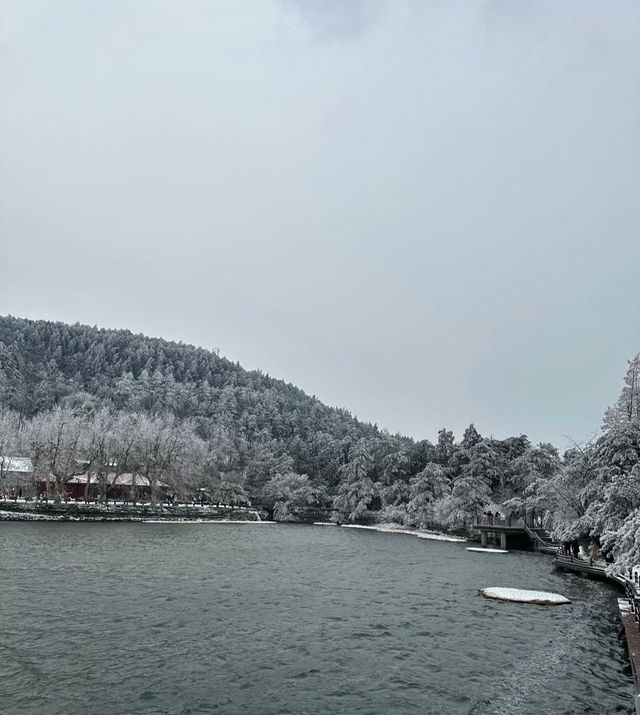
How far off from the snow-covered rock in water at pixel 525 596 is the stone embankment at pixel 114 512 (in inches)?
2469

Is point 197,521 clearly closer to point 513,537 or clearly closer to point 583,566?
point 513,537

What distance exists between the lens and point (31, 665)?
57.4 feet

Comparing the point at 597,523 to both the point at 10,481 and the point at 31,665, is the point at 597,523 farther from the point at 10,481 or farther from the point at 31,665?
the point at 10,481

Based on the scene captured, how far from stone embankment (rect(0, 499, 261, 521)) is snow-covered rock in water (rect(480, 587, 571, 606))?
206 ft

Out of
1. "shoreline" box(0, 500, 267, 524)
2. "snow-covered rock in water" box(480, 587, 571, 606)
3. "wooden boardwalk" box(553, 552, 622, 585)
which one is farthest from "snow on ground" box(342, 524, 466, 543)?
"snow-covered rock in water" box(480, 587, 571, 606)

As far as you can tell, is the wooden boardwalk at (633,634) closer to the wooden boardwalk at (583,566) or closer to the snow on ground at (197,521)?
the wooden boardwalk at (583,566)

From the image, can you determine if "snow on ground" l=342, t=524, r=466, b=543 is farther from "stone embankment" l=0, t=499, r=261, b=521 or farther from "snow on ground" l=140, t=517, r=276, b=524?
"stone embankment" l=0, t=499, r=261, b=521

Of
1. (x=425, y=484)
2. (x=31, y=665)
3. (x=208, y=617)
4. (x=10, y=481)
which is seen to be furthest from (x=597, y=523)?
(x=10, y=481)

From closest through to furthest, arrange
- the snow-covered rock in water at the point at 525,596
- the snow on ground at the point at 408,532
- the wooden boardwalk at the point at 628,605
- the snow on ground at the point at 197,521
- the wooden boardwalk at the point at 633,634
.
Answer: the wooden boardwalk at the point at 633,634 < the wooden boardwalk at the point at 628,605 < the snow-covered rock in water at the point at 525,596 < the snow on ground at the point at 408,532 < the snow on ground at the point at 197,521

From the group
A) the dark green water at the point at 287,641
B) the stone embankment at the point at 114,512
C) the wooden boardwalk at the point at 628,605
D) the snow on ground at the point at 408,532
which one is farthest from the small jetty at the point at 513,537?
the stone embankment at the point at 114,512

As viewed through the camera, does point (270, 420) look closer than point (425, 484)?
No

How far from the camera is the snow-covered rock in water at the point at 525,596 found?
1260 inches

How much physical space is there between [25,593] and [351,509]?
267ft

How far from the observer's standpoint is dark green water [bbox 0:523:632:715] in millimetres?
16234
